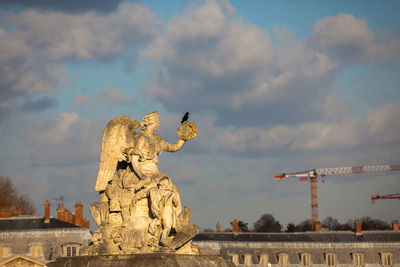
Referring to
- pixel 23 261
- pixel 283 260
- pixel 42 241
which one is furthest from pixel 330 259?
pixel 23 261

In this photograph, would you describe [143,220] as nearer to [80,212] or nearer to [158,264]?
[158,264]

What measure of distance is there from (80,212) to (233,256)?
1796 cm

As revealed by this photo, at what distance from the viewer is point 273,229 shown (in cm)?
15950

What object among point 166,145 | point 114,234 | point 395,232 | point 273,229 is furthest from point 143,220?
point 273,229

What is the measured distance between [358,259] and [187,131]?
6603 cm

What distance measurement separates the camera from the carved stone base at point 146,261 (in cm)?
2716

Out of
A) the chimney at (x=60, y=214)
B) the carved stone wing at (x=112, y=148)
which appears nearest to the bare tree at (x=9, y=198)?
the chimney at (x=60, y=214)

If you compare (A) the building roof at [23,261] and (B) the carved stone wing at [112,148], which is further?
(A) the building roof at [23,261]

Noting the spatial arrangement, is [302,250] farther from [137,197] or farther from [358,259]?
[137,197]

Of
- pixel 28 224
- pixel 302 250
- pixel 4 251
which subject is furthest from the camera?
pixel 302 250

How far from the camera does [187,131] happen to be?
31.3 m

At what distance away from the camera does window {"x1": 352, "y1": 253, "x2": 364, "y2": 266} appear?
3649 inches

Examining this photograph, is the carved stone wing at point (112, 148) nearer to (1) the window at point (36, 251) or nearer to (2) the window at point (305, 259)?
(1) the window at point (36, 251)

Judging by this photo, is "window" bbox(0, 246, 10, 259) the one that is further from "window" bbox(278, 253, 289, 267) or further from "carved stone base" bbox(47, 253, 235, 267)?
"carved stone base" bbox(47, 253, 235, 267)
